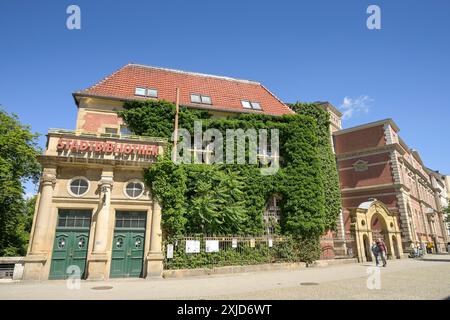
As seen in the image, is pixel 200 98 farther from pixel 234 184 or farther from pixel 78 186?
pixel 78 186

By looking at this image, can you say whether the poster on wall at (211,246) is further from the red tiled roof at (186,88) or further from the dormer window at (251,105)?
the dormer window at (251,105)

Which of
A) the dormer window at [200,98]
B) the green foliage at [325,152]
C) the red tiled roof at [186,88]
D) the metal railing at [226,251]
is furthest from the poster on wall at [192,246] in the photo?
the green foliage at [325,152]

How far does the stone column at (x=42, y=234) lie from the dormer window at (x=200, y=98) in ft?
34.6

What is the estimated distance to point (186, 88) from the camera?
22.8 metres

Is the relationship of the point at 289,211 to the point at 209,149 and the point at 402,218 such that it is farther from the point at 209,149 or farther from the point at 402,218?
the point at 402,218

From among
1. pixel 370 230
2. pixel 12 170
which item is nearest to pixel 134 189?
pixel 12 170

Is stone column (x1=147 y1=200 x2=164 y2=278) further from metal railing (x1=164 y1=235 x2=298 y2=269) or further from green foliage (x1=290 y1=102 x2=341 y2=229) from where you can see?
green foliage (x1=290 y1=102 x2=341 y2=229)

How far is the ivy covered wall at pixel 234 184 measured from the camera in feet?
52.0

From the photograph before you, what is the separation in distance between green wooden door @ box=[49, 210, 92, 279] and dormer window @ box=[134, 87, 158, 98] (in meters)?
9.03

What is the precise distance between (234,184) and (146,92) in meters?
9.37

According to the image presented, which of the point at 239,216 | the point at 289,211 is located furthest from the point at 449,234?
the point at 239,216

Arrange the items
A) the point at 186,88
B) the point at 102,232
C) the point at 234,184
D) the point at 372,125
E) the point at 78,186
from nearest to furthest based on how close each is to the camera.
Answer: the point at 102,232, the point at 78,186, the point at 234,184, the point at 186,88, the point at 372,125
